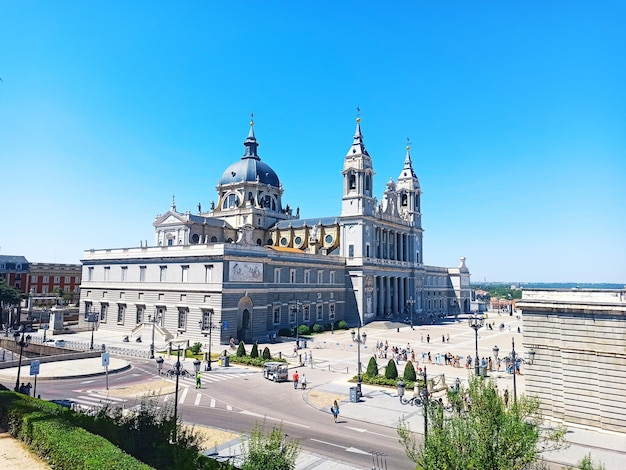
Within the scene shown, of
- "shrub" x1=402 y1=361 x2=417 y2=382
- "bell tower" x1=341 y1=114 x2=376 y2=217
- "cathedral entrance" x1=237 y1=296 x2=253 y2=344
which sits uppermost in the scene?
"bell tower" x1=341 y1=114 x2=376 y2=217

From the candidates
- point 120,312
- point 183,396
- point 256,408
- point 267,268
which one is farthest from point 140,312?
point 256,408

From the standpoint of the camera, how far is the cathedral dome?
87688 mm

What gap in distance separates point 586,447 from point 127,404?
24.9 metres

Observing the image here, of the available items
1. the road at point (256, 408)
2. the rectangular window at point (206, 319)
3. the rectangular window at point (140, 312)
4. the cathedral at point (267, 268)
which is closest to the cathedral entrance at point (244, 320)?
the cathedral at point (267, 268)

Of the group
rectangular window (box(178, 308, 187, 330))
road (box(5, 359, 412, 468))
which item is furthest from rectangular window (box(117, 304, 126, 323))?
road (box(5, 359, 412, 468))

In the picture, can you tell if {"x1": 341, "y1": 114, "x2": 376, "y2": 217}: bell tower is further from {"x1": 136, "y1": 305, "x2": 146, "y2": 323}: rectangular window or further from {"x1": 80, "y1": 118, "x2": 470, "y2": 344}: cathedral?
{"x1": 136, "y1": 305, "x2": 146, "y2": 323}: rectangular window

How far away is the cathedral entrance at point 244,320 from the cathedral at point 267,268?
12 cm

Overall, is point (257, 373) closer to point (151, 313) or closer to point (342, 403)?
point (342, 403)

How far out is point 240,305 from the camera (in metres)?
54.8

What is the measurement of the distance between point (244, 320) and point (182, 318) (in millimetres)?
7470

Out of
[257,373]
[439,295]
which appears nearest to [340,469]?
[257,373]

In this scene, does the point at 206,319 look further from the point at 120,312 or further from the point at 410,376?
the point at 410,376

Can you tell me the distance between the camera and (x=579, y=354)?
82.4 ft

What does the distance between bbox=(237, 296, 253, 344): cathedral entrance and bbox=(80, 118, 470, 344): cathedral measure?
4.8 inches
